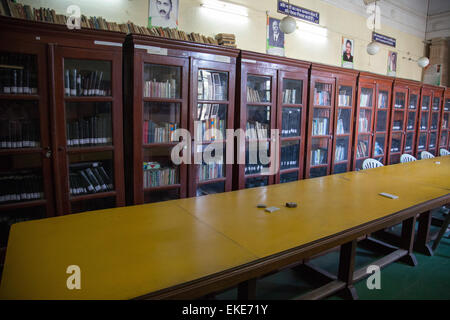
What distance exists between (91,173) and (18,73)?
3.41 feet

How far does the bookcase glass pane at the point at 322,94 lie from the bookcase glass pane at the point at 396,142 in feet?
7.49

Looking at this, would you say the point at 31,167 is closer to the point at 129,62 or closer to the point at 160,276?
the point at 129,62

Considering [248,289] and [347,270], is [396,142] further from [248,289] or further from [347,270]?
[248,289]

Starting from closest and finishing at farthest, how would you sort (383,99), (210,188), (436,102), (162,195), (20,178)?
1. (20,178)
2. (162,195)
3. (210,188)
4. (383,99)
5. (436,102)

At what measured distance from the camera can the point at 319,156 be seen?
15.1 ft

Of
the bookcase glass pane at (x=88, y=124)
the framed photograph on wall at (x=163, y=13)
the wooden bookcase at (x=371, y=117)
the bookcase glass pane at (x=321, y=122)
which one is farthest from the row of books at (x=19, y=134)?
the wooden bookcase at (x=371, y=117)

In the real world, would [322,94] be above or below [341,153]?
above

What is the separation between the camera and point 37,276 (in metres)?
1.24

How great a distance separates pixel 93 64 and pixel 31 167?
107 centimetres

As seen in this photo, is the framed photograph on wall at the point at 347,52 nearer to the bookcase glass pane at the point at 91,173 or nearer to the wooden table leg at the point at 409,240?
the wooden table leg at the point at 409,240

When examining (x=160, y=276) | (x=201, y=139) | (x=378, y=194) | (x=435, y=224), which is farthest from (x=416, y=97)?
(x=160, y=276)

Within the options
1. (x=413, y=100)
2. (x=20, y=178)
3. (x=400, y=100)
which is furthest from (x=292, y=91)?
(x=413, y=100)

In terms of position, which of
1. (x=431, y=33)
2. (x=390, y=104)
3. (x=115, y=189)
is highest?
(x=431, y=33)

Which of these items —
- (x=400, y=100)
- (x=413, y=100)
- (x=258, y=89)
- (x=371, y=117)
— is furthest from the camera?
(x=413, y=100)
